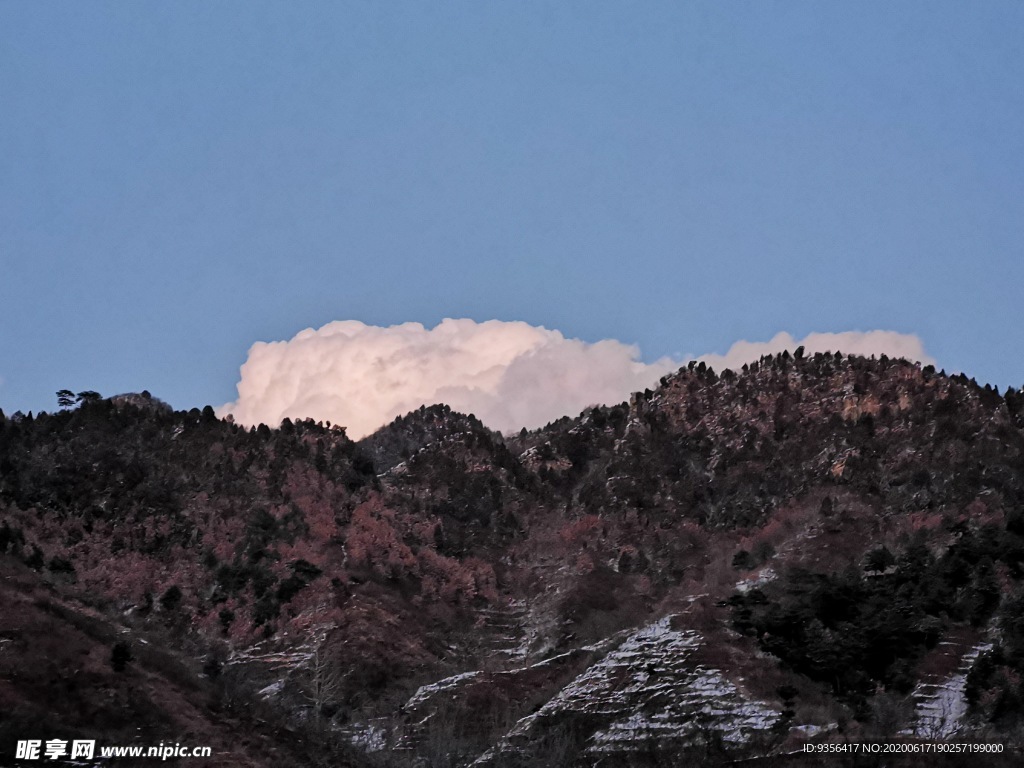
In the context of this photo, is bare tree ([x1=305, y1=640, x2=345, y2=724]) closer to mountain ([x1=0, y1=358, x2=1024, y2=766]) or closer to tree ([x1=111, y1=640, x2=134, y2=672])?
mountain ([x1=0, y1=358, x2=1024, y2=766])

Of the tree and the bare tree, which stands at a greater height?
the bare tree

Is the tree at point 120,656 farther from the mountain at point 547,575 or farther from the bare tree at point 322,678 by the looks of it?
the bare tree at point 322,678

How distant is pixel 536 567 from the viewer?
102000 mm

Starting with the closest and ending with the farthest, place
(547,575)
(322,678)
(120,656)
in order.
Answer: (120,656) < (322,678) < (547,575)

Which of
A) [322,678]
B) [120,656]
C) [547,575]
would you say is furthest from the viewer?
[547,575]

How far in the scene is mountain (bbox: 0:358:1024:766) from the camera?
6431 centimetres

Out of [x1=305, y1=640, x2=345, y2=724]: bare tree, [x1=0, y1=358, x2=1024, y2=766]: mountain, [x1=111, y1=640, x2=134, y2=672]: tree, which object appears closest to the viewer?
[x1=111, y1=640, x2=134, y2=672]: tree

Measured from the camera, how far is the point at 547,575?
100438mm

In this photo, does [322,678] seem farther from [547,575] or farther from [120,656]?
[547,575]

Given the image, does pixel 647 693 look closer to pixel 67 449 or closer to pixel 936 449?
pixel 936 449

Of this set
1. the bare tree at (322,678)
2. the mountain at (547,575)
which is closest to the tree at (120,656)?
the mountain at (547,575)

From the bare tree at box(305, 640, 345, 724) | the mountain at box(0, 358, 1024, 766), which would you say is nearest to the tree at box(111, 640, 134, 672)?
the mountain at box(0, 358, 1024, 766)

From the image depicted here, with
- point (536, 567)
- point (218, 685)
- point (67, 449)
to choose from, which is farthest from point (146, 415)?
point (218, 685)

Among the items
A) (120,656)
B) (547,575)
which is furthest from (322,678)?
(547,575)
